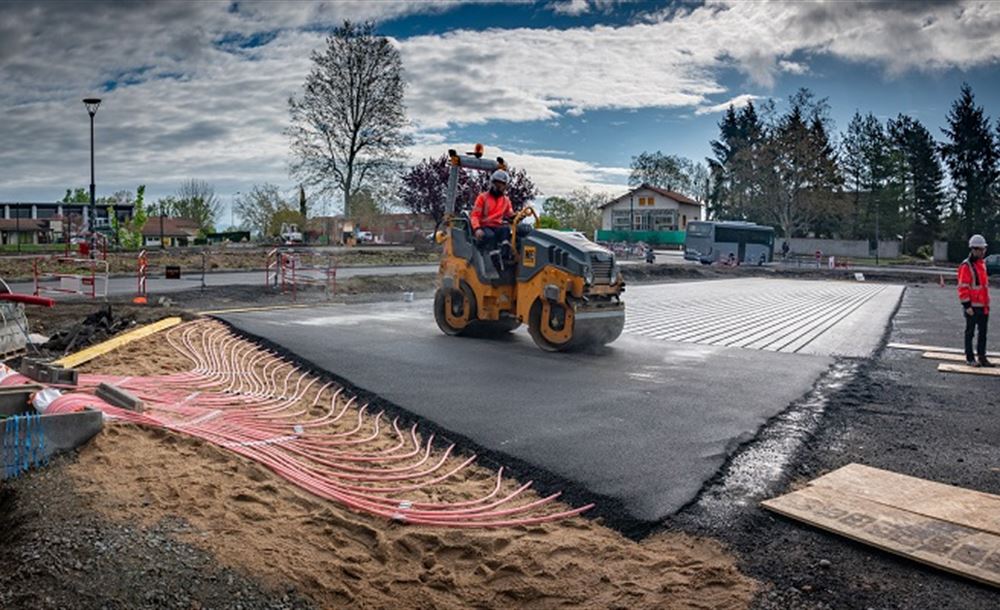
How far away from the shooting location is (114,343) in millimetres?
8359

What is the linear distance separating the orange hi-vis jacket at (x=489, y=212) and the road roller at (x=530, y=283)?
0.23 metres

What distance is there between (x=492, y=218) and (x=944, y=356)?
6130mm

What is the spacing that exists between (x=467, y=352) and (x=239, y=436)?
417 cm

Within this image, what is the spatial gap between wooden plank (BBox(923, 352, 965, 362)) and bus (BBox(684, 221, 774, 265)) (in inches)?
1357

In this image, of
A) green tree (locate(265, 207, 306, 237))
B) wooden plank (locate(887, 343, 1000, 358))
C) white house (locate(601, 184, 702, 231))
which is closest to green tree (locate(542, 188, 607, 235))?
white house (locate(601, 184, 702, 231))

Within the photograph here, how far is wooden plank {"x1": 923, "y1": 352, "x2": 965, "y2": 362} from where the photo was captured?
9.38 metres

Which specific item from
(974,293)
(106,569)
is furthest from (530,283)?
(106,569)

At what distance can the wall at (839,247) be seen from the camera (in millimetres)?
60625

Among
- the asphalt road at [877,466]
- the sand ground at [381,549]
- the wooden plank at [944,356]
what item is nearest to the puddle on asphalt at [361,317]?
the asphalt road at [877,466]

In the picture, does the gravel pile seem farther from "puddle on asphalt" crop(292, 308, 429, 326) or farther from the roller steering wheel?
"puddle on asphalt" crop(292, 308, 429, 326)

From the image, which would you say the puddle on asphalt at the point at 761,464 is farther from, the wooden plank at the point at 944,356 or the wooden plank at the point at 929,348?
the wooden plank at the point at 929,348

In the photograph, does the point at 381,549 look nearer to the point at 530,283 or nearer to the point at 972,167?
the point at 530,283

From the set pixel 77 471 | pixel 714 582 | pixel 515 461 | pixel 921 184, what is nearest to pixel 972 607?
pixel 714 582

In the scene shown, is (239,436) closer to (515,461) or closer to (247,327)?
(515,461)
